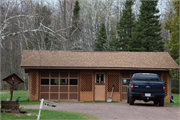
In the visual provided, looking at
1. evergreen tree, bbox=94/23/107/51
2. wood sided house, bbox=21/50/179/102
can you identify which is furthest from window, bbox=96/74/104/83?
evergreen tree, bbox=94/23/107/51

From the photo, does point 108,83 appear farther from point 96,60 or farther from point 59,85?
point 59,85

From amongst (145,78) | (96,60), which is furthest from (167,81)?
(96,60)

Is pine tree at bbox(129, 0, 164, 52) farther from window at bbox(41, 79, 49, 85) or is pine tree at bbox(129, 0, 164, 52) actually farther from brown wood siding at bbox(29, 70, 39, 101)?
brown wood siding at bbox(29, 70, 39, 101)

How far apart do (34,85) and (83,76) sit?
3727 millimetres

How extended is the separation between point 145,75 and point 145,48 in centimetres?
2225

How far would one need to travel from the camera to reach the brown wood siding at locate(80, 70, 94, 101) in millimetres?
20656

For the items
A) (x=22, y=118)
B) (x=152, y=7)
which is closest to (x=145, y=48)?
(x=152, y=7)

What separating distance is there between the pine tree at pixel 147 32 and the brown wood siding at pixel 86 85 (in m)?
18.9

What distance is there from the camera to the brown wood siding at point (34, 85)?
65.5 ft

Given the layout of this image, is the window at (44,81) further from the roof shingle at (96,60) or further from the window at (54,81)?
the roof shingle at (96,60)

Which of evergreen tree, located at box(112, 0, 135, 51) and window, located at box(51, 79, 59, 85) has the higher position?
evergreen tree, located at box(112, 0, 135, 51)

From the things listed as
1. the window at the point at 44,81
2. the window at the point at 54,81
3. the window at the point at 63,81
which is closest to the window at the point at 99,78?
the window at the point at 63,81

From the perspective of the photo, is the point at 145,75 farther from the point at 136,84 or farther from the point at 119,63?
the point at 119,63

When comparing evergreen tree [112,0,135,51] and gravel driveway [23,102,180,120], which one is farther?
evergreen tree [112,0,135,51]
